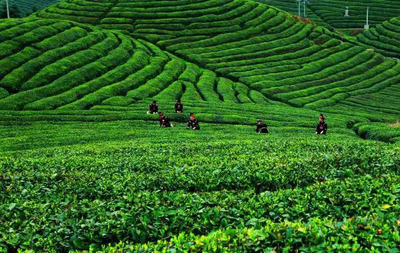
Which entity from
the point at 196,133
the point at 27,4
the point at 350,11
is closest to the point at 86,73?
the point at 196,133

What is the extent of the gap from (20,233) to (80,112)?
3549 cm

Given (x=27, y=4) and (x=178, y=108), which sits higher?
(x=27, y=4)

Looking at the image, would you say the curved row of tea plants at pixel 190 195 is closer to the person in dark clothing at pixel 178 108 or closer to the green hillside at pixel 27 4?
the person in dark clothing at pixel 178 108

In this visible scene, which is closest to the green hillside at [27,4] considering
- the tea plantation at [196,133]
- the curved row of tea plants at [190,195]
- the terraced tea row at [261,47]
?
the terraced tea row at [261,47]

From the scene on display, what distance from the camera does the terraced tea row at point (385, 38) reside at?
99.0m

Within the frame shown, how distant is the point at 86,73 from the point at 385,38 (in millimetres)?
80680

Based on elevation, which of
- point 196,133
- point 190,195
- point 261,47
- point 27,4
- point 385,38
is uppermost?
point 27,4

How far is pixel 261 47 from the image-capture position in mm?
86188

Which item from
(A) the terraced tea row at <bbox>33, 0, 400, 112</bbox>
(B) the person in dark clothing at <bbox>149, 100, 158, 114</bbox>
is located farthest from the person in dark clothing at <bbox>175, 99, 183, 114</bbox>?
(A) the terraced tea row at <bbox>33, 0, 400, 112</bbox>

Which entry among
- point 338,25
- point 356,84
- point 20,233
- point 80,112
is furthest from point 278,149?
point 338,25

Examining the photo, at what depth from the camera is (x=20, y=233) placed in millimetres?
9820

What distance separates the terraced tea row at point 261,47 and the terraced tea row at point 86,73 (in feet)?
22.4

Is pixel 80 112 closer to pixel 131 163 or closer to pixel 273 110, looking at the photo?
pixel 273 110

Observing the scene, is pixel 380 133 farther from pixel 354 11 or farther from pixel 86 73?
pixel 354 11
